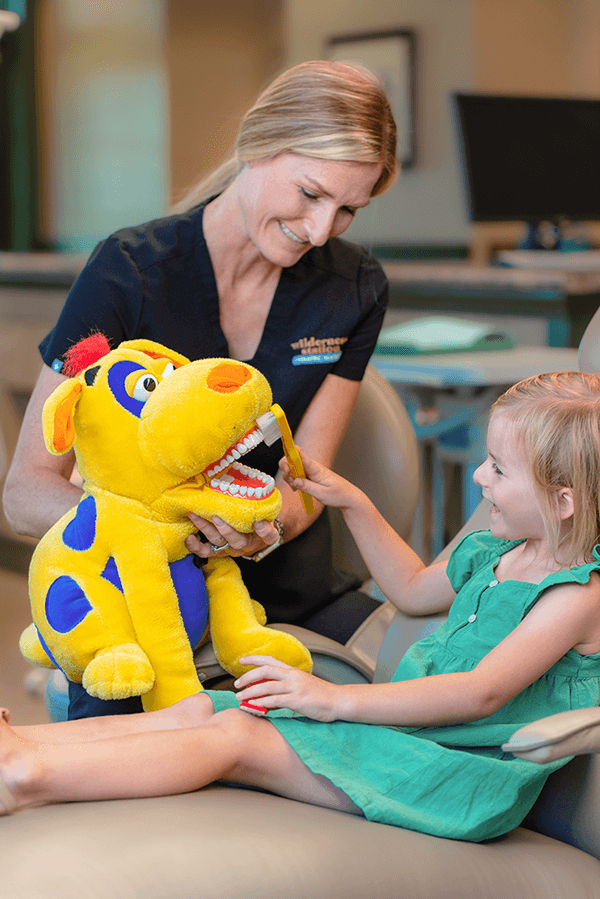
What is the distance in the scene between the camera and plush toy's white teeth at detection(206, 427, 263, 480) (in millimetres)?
1097

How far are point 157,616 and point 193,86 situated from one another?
4730 millimetres

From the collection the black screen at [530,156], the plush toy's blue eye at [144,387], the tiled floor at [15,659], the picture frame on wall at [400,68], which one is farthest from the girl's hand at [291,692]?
the picture frame on wall at [400,68]

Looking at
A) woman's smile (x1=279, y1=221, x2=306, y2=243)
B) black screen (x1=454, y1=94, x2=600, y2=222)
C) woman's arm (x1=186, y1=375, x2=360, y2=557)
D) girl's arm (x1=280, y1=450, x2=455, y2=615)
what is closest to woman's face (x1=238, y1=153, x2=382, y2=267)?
woman's smile (x1=279, y1=221, x2=306, y2=243)

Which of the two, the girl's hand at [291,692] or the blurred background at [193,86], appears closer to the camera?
the girl's hand at [291,692]

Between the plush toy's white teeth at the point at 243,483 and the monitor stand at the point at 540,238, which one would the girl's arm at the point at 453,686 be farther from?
the monitor stand at the point at 540,238

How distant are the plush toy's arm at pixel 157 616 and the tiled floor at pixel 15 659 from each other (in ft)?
4.17

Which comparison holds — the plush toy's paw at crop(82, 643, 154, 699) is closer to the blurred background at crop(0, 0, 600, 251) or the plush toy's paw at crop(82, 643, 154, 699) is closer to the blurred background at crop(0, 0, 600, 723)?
the blurred background at crop(0, 0, 600, 723)

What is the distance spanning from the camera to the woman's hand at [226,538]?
111 cm

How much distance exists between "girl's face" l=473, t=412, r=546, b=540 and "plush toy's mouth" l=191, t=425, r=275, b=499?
26cm

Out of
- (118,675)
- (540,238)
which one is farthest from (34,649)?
(540,238)

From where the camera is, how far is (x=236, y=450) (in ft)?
3.62

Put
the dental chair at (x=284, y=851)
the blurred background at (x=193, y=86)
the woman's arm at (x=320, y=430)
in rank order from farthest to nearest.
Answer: the blurred background at (x=193, y=86) → the woman's arm at (x=320, y=430) → the dental chair at (x=284, y=851)

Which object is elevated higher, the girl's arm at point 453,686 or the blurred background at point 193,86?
the blurred background at point 193,86

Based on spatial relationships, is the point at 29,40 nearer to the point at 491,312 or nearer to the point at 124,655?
the point at 491,312
